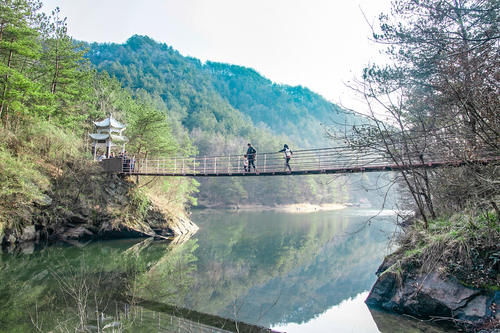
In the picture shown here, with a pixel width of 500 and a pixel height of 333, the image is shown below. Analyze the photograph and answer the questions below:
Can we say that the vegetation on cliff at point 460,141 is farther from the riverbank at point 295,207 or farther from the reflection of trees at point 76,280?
the riverbank at point 295,207

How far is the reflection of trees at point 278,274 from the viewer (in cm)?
712

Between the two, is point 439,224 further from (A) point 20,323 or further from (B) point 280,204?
(B) point 280,204

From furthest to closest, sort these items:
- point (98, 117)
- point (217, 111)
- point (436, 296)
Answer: point (217, 111), point (98, 117), point (436, 296)

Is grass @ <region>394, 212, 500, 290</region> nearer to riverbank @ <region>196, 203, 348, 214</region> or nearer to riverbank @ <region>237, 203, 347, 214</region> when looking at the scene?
riverbank @ <region>196, 203, 348, 214</region>

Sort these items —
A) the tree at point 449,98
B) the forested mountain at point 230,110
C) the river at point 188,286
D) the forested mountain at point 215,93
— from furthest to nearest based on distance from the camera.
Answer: the forested mountain at point 215,93
the forested mountain at point 230,110
the river at point 188,286
the tree at point 449,98

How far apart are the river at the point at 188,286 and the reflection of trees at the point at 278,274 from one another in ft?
0.10

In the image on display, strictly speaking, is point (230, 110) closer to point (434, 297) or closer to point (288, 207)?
point (288, 207)

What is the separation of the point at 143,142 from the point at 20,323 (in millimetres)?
14900

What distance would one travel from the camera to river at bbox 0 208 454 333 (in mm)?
5473

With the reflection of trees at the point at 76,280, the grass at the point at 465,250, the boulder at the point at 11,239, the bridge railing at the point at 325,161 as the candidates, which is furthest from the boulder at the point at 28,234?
the grass at the point at 465,250

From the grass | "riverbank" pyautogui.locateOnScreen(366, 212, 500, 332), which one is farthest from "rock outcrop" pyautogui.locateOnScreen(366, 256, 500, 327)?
the grass

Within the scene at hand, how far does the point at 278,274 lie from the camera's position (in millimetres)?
10312

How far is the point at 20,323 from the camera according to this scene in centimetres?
508

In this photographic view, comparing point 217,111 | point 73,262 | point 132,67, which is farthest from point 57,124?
point 132,67
